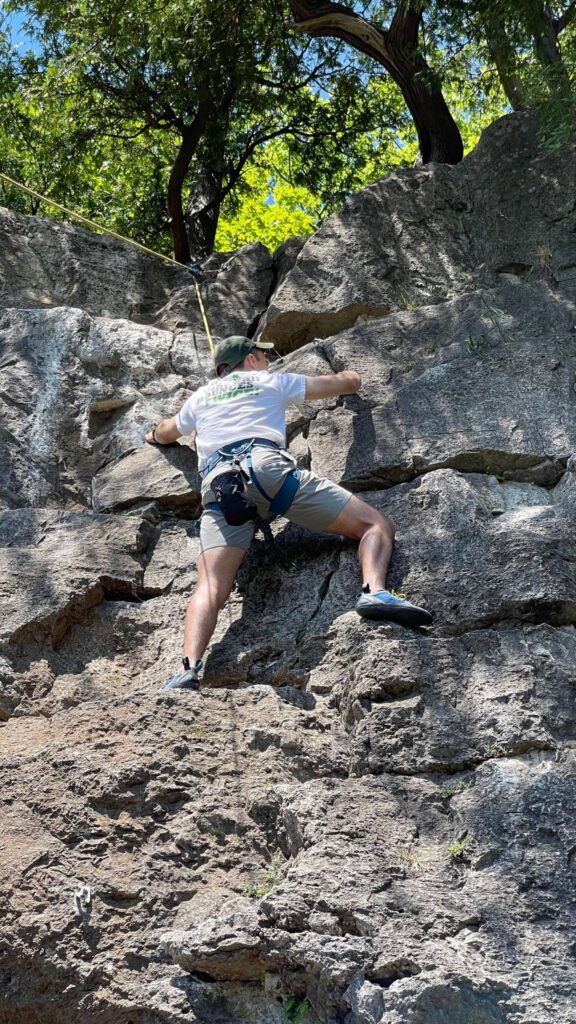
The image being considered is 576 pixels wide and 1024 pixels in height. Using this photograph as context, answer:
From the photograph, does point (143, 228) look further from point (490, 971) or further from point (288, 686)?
point (490, 971)

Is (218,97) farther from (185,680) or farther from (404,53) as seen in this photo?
(185,680)

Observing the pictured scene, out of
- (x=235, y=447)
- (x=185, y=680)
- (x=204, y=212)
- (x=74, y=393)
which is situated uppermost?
(x=204, y=212)

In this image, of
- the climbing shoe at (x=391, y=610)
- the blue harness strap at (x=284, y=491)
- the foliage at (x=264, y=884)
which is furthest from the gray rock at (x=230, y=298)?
the foliage at (x=264, y=884)

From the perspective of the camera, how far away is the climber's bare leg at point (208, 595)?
5.35m

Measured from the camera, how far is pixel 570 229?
7.90 m

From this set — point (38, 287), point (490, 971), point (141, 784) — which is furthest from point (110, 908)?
point (38, 287)

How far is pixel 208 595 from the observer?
5.48 meters

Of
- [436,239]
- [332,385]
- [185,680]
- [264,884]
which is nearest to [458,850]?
[264,884]

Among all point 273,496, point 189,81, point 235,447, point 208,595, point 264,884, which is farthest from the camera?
point 189,81

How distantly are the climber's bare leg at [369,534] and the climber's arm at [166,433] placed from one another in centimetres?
136

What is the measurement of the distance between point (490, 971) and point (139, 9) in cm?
884

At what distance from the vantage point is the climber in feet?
17.4

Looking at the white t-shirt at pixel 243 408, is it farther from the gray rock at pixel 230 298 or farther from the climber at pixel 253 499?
the gray rock at pixel 230 298

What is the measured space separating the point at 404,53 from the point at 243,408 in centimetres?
473
